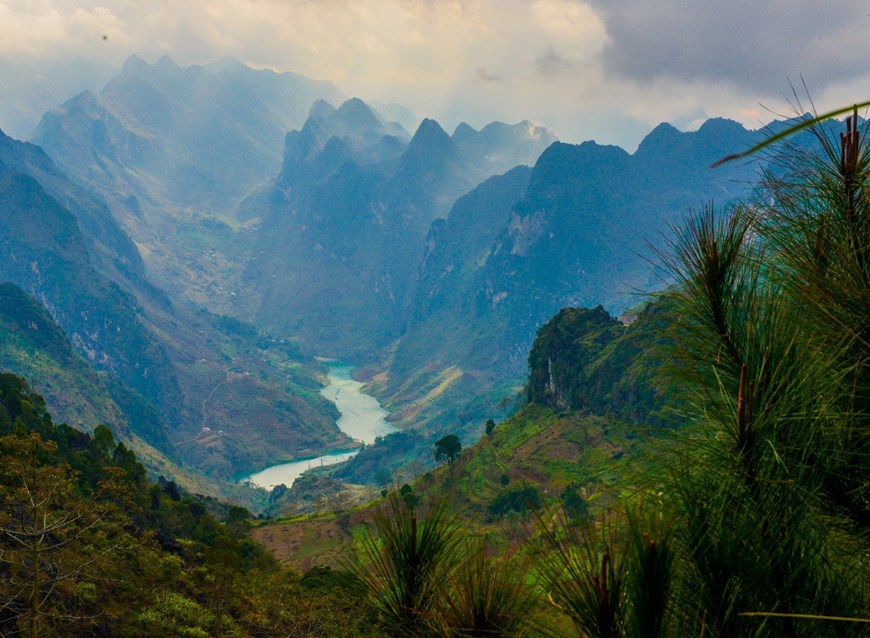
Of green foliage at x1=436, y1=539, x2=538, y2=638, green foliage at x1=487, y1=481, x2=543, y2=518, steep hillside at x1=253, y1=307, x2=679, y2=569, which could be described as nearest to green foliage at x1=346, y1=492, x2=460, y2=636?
green foliage at x1=436, y1=539, x2=538, y2=638

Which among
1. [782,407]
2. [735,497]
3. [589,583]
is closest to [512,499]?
[735,497]

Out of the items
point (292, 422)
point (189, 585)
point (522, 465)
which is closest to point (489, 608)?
point (189, 585)

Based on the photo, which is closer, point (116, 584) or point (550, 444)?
point (116, 584)

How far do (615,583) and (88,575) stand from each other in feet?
73.6

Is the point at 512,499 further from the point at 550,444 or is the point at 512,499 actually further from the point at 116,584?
the point at 116,584

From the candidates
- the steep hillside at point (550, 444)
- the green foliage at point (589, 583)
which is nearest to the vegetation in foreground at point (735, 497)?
the green foliage at point (589, 583)

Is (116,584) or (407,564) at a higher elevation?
(407,564)

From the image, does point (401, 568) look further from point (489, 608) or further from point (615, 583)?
point (615, 583)

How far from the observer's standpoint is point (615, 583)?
12.4 feet

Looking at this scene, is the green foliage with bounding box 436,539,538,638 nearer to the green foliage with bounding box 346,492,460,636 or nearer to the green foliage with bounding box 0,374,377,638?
the green foliage with bounding box 346,492,460,636

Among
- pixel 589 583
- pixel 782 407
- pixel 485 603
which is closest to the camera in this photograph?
pixel 589 583

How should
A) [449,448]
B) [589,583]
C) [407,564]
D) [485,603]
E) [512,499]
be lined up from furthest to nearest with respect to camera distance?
[449,448], [512,499], [407,564], [485,603], [589,583]

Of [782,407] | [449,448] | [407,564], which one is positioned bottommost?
[407,564]

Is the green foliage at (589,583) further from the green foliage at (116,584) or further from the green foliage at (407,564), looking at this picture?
the green foliage at (116,584)
